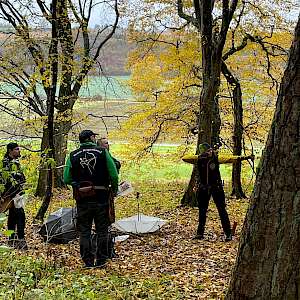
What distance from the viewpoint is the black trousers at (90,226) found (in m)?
7.10

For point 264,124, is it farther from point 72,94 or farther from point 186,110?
point 72,94

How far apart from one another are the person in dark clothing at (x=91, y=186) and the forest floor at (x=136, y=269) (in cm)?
35

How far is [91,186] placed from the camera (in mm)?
6977

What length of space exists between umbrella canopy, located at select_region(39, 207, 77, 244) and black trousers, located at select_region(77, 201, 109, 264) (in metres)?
1.32

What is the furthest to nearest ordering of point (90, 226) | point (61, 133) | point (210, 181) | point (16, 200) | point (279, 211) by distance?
point (61, 133), point (210, 181), point (16, 200), point (90, 226), point (279, 211)

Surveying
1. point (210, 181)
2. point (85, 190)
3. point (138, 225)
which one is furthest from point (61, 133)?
point (85, 190)

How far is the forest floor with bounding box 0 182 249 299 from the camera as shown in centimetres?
494

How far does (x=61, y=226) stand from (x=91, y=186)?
195 centimetres

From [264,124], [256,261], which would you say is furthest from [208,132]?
[256,261]

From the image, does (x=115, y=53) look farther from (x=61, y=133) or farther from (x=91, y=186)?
(x=91, y=186)

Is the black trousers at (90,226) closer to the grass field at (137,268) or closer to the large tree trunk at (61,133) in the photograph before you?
the grass field at (137,268)

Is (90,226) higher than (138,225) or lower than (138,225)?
higher

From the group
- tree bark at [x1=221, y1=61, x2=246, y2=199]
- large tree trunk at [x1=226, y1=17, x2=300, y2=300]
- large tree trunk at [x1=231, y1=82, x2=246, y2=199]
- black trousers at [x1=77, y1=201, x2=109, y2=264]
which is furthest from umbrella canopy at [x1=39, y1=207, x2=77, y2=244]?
tree bark at [x1=221, y1=61, x2=246, y2=199]

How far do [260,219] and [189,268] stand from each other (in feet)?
13.4
